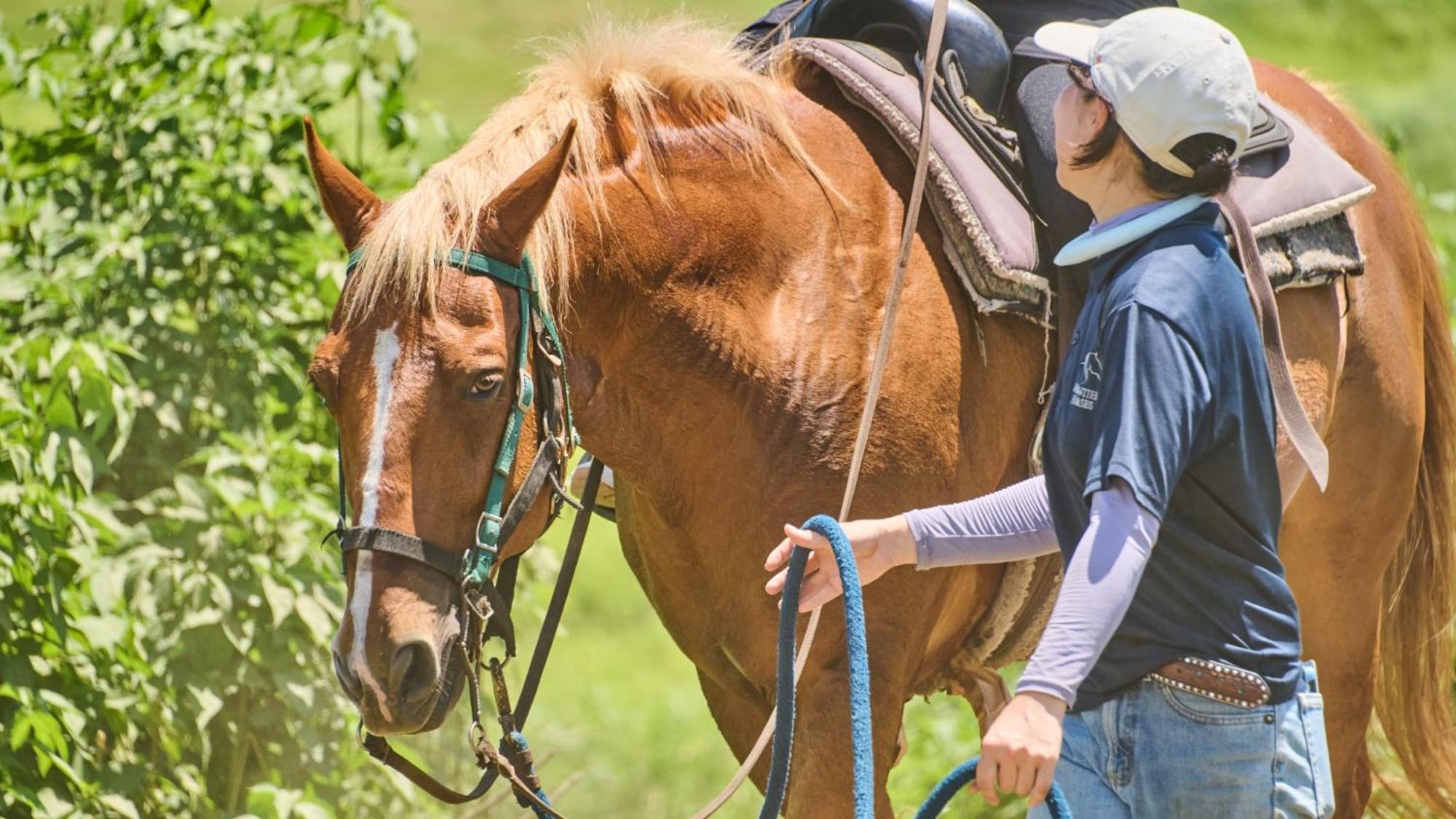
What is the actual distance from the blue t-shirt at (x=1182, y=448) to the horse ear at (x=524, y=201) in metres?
0.80

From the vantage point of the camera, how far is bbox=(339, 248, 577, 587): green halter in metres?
2.33

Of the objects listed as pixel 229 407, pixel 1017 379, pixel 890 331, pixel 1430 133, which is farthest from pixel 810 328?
pixel 1430 133

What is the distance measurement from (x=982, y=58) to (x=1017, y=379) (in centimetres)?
62

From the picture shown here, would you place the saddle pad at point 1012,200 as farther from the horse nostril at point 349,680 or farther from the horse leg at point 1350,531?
the horse nostril at point 349,680

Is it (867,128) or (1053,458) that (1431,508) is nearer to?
(867,128)

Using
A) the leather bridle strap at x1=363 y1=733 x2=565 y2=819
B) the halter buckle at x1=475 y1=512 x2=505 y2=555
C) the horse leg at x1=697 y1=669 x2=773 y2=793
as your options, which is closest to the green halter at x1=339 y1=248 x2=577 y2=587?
the halter buckle at x1=475 y1=512 x2=505 y2=555

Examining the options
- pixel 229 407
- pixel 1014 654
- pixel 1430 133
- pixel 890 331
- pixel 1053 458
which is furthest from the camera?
pixel 1430 133

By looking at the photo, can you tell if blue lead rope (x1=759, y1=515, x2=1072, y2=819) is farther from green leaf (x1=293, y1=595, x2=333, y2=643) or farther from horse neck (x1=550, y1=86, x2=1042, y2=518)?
green leaf (x1=293, y1=595, x2=333, y2=643)

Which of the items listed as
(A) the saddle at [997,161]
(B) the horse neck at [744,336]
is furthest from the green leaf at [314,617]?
(A) the saddle at [997,161]

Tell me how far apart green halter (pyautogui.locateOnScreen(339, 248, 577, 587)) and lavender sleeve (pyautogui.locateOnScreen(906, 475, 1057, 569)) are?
0.61 m

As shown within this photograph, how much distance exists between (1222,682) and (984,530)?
1.16ft

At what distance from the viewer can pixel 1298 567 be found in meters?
3.21

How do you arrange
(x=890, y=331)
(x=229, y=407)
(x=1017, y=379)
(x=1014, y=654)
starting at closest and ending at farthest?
(x=890, y=331) < (x=1017, y=379) < (x=1014, y=654) < (x=229, y=407)

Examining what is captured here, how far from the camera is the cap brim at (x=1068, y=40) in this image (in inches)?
97.0
